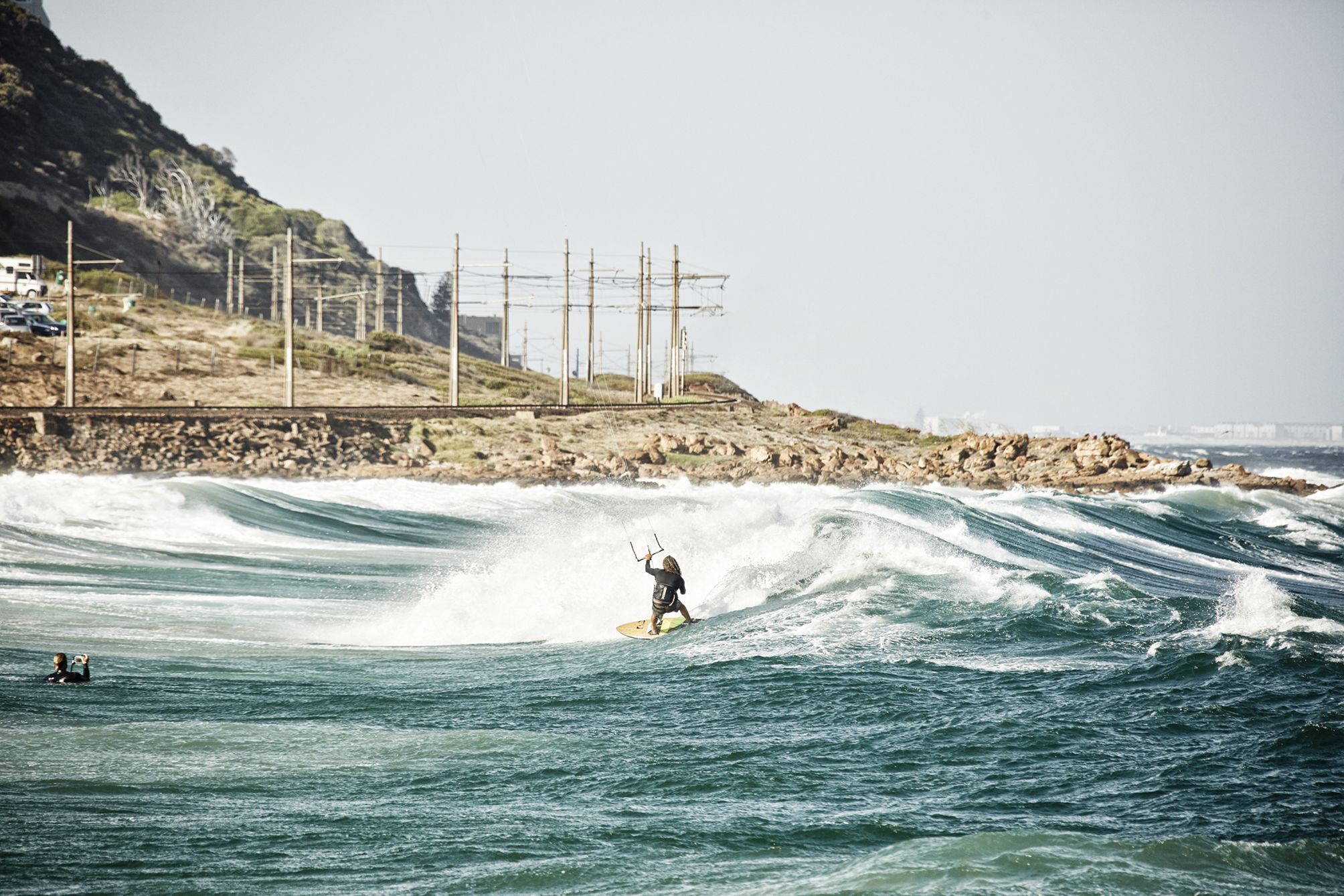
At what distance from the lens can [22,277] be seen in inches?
3314

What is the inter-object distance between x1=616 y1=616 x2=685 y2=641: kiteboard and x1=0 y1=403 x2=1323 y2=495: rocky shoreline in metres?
31.9

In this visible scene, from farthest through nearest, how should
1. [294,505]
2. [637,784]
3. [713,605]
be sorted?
[294,505], [713,605], [637,784]

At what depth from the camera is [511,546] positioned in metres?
26.8

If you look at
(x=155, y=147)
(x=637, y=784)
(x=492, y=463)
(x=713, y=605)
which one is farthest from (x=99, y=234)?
(x=637, y=784)

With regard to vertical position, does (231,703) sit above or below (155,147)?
below

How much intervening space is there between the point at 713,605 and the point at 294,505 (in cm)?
1985

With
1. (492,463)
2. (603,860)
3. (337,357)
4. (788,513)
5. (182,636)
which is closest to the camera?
(603,860)

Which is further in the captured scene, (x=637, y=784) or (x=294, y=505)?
(x=294, y=505)

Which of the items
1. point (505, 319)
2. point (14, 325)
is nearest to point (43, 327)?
point (14, 325)

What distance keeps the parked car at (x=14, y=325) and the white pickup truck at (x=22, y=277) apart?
17859mm

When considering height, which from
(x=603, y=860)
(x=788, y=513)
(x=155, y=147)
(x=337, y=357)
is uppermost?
(x=155, y=147)

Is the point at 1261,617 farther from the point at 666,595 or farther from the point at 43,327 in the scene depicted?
the point at 43,327

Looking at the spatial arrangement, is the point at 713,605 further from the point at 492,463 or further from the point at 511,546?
the point at 492,463

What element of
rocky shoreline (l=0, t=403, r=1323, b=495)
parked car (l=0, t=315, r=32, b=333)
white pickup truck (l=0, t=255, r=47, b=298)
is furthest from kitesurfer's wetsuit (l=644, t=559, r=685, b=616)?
white pickup truck (l=0, t=255, r=47, b=298)
